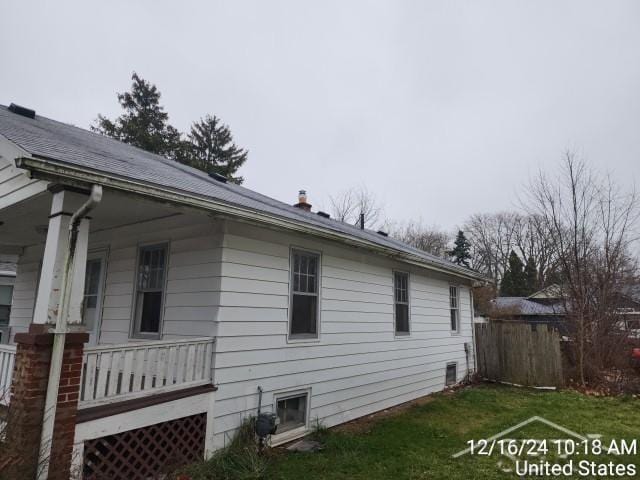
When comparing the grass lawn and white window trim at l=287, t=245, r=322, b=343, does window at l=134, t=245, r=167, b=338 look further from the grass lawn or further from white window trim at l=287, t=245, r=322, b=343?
the grass lawn

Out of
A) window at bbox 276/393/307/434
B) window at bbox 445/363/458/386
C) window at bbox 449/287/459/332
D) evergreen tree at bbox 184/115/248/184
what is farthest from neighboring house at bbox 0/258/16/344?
evergreen tree at bbox 184/115/248/184

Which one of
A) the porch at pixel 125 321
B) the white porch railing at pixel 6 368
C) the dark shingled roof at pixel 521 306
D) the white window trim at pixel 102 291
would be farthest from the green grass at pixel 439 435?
the dark shingled roof at pixel 521 306

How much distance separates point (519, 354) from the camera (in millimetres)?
11398

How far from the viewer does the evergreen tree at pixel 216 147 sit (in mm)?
32219

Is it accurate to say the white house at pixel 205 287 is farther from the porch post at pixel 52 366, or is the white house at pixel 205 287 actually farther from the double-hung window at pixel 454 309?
the double-hung window at pixel 454 309

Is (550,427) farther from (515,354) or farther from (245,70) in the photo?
(245,70)

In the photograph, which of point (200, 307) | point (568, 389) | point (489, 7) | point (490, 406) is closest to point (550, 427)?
point (490, 406)

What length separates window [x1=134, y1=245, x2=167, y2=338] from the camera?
5.94 m

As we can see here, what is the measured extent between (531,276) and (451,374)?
108ft

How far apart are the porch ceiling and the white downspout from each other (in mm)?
271

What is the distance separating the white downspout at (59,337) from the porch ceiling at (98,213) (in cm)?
27

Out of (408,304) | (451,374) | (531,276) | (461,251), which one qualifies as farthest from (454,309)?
(531,276)

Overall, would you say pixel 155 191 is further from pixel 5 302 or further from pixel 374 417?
pixel 5 302

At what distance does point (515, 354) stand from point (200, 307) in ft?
32.8
